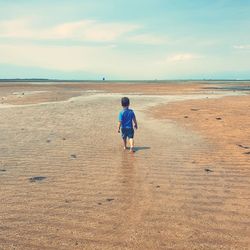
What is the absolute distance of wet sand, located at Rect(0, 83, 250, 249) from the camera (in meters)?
4.84

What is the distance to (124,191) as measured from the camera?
6766 millimetres

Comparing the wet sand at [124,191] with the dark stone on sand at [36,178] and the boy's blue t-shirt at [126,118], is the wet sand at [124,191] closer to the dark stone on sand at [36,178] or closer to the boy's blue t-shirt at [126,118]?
the dark stone on sand at [36,178]

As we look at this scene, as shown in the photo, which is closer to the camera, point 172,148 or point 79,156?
point 79,156

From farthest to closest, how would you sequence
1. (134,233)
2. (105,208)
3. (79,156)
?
(79,156), (105,208), (134,233)

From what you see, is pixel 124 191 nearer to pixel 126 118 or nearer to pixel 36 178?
pixel 36 178

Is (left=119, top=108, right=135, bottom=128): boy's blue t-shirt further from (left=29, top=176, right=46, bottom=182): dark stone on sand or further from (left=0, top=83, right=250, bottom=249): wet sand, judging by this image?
(left=29, top=176, right=46, bottom=182): dark stone on sand

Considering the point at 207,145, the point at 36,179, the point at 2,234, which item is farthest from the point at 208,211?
the point at 207,145

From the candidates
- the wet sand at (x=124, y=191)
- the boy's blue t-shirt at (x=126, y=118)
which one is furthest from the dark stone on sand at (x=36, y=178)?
the boy's blue t-shirt at (x=126, y=118)

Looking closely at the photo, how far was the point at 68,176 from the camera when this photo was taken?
7.84 meters

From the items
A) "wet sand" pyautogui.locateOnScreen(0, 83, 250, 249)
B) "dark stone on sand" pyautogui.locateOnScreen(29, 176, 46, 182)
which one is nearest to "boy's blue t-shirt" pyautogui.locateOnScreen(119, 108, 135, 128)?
"wet sand" pyautogui.locateOnScreen(0, 83, 250, 249)

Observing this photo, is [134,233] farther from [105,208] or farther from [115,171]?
[115,171]

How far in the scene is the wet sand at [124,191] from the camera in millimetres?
4840

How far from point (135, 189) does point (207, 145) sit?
504 cm

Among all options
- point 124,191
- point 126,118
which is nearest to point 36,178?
point 124,191
